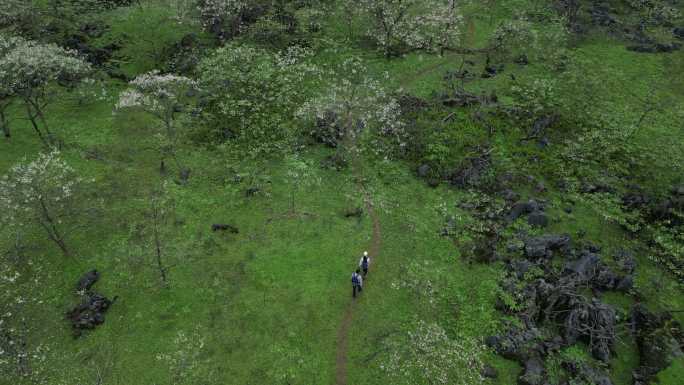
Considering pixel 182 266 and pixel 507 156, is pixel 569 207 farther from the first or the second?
pixel 182 266

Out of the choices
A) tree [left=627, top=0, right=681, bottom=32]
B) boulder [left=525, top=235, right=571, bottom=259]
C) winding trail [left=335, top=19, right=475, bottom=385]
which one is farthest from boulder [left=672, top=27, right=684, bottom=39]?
boulder [left=525, top=235, right=571, bottom=259]

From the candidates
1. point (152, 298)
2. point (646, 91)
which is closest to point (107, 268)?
point (152, 298)

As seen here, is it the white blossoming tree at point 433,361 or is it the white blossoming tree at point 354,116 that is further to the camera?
the white blossoming tree at point 354,116

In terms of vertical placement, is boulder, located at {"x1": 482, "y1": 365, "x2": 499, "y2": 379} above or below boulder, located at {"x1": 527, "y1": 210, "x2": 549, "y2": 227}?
below

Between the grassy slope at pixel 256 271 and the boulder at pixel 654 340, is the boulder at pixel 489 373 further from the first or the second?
the boulder at pixel 654 340

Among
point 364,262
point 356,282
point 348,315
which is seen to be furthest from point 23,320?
point 364,262

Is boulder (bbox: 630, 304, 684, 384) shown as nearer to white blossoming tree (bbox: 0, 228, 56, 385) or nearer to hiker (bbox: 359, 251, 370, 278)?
hiker (bbox: 359, 251, 370, 278)

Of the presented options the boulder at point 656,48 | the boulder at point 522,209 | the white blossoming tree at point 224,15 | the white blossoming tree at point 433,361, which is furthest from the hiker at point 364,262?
the boulder at point 656,48
